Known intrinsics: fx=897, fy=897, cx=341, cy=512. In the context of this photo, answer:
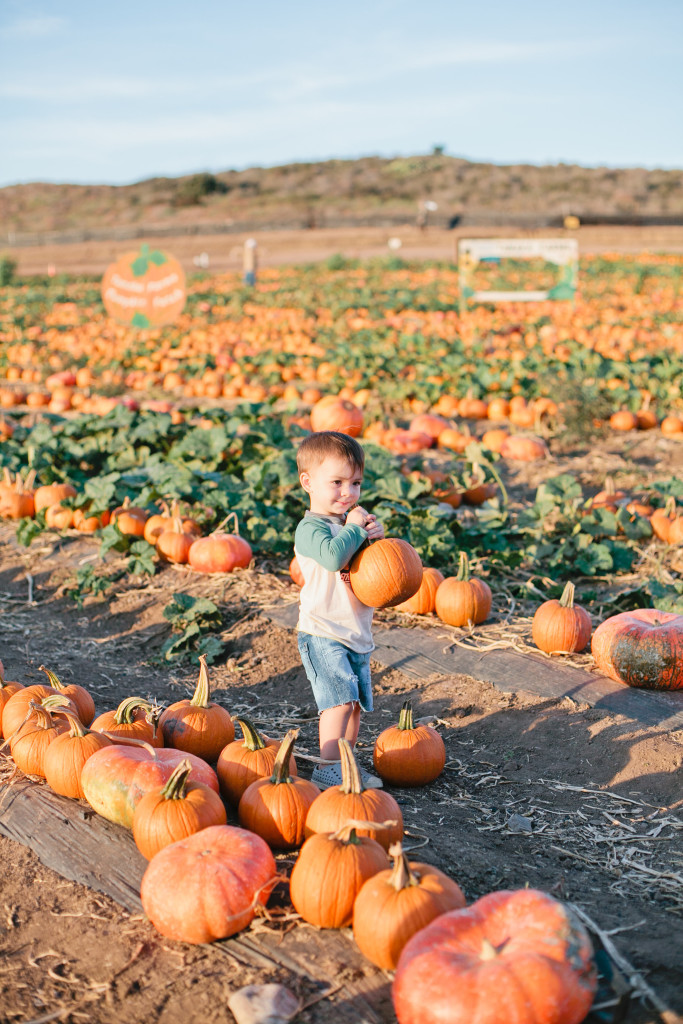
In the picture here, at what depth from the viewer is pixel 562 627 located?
14.6 feet

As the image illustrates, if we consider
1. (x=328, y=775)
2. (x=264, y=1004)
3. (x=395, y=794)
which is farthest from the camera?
(x=395, y=794)

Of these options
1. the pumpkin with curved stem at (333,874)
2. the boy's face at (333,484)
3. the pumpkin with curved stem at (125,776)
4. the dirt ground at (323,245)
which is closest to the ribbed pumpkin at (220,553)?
the boy's face at (333,484)

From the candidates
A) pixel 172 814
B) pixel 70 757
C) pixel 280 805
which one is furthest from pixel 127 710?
pixel 280 805

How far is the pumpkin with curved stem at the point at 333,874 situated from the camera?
2.50 m

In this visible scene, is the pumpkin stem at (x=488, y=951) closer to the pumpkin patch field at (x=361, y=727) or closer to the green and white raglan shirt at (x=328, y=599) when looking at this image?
the pumpkin patch field at (x=361, y=727)

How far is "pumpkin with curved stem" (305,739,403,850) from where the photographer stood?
271 cm

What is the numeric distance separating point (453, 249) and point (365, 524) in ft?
135

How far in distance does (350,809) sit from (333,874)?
0.82ft

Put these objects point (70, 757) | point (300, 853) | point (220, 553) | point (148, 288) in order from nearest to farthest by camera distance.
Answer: point (300, 853) → point (70, 757) → point (220, 553) → point (148, 288)

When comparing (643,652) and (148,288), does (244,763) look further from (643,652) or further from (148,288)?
(148,288)

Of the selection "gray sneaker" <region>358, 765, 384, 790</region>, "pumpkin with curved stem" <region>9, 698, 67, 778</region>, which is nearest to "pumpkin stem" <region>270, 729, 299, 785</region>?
"gray sneaker" <region>358, 765, 384, 790</region>

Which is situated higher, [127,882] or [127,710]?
[127,710]

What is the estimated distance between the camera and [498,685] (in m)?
4.26

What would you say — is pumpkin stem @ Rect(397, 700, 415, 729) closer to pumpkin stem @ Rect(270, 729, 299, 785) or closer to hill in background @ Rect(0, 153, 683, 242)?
pumpkin stem @ Rect(270, 729, 299, 785)
